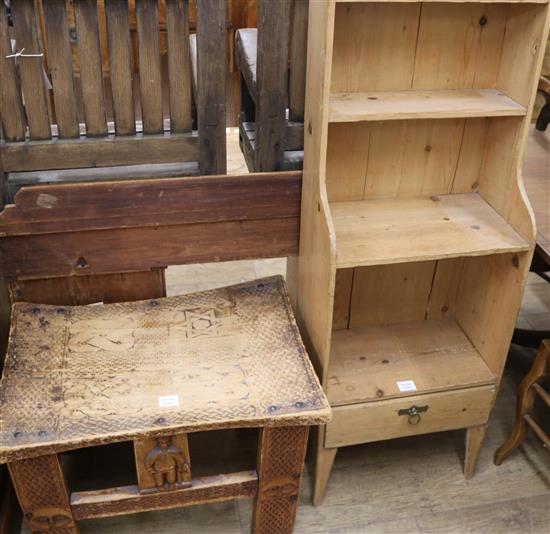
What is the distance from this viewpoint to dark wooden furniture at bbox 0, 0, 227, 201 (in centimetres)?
180

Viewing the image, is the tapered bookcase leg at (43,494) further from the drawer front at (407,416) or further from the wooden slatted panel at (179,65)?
the wooden slatted panel at (179,65)

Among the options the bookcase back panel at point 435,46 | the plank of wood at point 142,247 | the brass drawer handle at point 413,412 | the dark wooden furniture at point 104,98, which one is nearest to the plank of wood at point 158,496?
the brass drawer handle at point 413,412

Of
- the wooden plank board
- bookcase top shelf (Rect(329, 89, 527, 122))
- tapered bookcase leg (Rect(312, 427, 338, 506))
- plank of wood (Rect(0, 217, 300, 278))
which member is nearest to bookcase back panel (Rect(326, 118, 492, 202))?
bookcase top shelf (Rect(329, 89, 527, 122))

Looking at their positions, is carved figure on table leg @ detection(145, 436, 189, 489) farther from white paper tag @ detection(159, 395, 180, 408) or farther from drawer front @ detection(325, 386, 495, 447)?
drawer front @ detection(325, 386, 495, 447)

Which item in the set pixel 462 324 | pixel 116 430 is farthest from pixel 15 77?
pixel 462 324

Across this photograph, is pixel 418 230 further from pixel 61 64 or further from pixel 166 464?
pixel 61 64

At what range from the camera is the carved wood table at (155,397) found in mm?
1790

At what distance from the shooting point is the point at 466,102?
1.93 meters

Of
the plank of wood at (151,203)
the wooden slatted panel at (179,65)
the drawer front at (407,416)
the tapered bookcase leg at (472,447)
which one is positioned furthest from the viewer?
the tapered bookcase leg at (472,447)

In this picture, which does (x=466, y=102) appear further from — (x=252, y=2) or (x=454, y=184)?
(x=252, y=2)

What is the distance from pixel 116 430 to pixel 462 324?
4.14ft

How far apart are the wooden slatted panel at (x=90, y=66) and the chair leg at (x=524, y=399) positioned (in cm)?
147

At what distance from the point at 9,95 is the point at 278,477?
1267 millimetres

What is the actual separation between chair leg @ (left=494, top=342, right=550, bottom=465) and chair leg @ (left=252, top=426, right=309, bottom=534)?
79 centimetres
